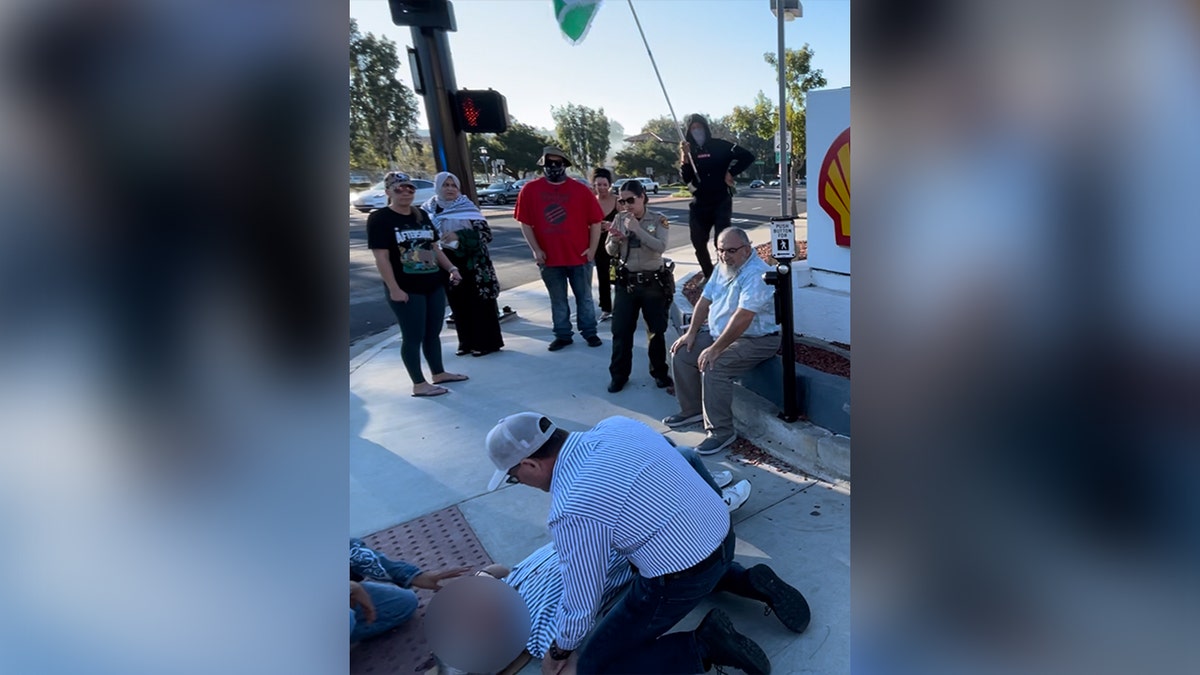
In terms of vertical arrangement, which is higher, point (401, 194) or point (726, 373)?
point (401, 194)

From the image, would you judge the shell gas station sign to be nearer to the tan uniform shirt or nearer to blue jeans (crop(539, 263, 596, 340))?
the tan uniform shirt

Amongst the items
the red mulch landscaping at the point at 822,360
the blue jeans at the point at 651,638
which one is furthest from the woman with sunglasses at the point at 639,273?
the blue jeans at the point at 651,638

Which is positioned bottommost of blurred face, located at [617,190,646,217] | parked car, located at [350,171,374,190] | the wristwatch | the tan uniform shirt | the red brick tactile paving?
the red brick tactile paving

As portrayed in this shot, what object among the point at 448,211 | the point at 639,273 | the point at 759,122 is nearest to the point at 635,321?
the point at 639,273

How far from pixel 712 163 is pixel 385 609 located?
511 cm

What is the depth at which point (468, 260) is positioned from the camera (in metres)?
5.63

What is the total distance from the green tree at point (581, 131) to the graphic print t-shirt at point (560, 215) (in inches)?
1792

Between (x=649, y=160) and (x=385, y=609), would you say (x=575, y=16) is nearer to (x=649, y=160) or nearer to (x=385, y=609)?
(x=385, y=609)

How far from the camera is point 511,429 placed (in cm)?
208

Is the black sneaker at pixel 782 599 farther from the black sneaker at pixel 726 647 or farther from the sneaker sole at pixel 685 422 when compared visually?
the sneaker sole at pixel 685 422

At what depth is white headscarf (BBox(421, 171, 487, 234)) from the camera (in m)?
5.50

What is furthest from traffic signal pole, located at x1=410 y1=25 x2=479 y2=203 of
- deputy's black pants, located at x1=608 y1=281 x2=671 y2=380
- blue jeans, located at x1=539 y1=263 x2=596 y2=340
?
deputy's black pants, located at x1=608 y1=281 x2=671 y2=380
